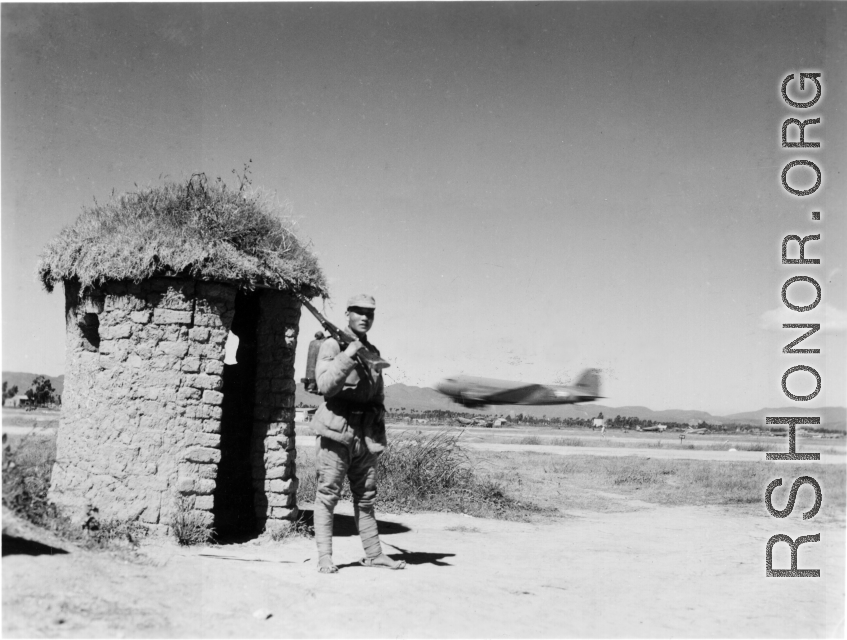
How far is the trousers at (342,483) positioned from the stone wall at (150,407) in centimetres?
150

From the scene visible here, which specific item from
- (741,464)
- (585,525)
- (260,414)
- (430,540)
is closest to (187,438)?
(260,414)

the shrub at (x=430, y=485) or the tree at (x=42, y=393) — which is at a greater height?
the tree at (x=42, y=393)

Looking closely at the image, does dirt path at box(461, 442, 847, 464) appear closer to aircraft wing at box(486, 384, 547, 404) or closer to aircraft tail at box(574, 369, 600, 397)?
aircraft tail at box(574, 369, 600, 397)

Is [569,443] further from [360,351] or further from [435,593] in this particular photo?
[360,351]

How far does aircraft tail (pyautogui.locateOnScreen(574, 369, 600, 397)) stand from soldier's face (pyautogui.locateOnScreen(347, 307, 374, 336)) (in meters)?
2.64

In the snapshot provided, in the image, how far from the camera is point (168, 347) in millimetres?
6660

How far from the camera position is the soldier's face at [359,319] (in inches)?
225

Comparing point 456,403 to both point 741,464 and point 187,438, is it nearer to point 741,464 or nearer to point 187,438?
point 187,438

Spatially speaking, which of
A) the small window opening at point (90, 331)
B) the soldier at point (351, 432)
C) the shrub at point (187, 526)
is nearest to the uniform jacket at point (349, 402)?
the soldier at point (351, 432)

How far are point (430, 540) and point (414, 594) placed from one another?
115 inches

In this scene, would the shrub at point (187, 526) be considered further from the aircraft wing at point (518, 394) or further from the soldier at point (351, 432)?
the aircraft wing at point (518, 394)

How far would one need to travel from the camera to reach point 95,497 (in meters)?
6.61

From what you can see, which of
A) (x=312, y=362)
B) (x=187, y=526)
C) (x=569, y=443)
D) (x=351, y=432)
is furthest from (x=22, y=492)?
(x=569, y=443)

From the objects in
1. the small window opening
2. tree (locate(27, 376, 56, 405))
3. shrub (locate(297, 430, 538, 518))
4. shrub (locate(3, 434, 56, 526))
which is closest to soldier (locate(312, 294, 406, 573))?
shrub (locate(3, 434, 56, 526))
